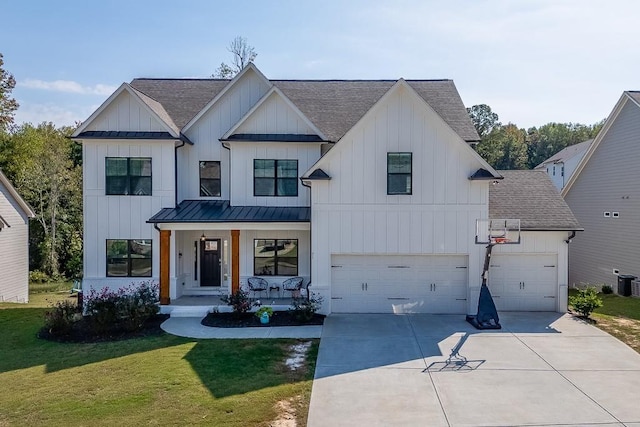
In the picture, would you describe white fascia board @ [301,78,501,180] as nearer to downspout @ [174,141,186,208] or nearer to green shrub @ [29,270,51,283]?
downspout @ [174,141,186,208]

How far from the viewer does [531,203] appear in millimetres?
15531

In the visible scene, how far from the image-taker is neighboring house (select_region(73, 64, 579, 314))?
46.6 ft

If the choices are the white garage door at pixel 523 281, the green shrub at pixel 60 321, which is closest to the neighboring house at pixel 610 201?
the white garage door at pixel 523 281

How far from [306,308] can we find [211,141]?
7.51 m

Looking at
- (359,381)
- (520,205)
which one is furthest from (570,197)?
(359,381)

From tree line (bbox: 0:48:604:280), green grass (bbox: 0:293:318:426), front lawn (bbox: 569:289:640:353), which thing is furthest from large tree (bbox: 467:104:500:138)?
green grass (bbox: 0:293:318:426)

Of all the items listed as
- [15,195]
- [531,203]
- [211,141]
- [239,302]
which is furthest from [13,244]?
[531,203]

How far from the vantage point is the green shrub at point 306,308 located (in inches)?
531

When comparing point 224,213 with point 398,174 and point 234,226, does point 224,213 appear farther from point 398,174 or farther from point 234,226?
point 398,174

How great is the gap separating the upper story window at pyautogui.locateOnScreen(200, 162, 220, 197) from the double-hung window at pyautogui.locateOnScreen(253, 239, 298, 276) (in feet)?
8.63

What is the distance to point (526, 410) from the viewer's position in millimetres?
7500

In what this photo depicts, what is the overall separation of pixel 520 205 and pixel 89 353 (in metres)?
14.1

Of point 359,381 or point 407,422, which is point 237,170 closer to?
point 359,381

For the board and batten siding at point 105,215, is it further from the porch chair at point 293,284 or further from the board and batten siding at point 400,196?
the board and batten siding at point 400,196
